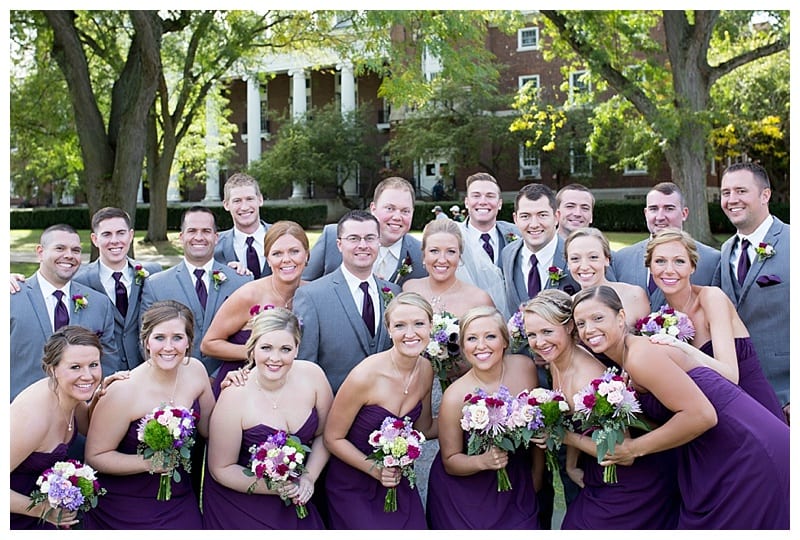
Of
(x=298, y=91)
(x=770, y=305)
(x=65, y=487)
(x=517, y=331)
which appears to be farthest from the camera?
(x=298, y=91)

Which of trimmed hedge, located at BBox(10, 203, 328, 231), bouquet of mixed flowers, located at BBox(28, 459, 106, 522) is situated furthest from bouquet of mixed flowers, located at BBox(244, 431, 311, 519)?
trimmed hedge, located at BBox(10, 203, 328, 231)

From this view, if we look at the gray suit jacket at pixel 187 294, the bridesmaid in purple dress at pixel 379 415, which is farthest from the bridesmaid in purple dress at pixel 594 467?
the gray suit jacket at pixel 187 294

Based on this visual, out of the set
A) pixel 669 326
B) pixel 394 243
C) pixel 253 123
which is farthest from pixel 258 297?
pixel 253 123

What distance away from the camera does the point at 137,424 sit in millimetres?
5047

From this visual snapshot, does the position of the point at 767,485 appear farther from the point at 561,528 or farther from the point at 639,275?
the point at 639,275

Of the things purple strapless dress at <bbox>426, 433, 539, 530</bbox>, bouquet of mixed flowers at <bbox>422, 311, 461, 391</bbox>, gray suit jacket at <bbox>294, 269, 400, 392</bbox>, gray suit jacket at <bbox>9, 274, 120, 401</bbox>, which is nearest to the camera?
purple strapless dress at <bbox>426, 433, 539, 530</bbox>

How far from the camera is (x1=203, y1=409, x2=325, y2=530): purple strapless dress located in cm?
513

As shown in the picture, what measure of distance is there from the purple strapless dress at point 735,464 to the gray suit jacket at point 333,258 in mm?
2532

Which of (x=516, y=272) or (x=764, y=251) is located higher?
(x=764, y=251)

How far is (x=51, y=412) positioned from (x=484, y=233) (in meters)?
4.17

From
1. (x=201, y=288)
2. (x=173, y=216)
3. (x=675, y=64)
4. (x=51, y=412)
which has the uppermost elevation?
(x=675, y=64)

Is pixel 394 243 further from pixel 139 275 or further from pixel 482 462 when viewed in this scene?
pixel 482 462

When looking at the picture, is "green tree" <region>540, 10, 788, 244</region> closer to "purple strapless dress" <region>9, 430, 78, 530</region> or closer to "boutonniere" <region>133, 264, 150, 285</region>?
"boutonniere" <region>133, 264, 150, 285</region>

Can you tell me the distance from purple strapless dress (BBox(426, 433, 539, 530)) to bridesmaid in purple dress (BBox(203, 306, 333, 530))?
89cm
